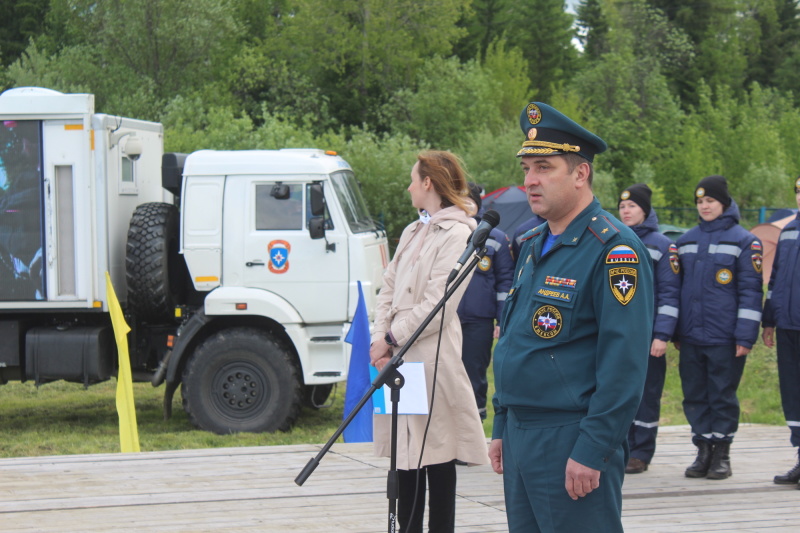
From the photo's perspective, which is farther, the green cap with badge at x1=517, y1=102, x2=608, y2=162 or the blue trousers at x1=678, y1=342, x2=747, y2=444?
the blue trousers at x1=678, y1=342, x2=747, y2=444

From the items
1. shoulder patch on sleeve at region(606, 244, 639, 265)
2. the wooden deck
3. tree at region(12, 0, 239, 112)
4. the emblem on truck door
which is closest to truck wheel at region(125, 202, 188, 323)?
the emblem on truck door

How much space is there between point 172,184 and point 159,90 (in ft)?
94.7

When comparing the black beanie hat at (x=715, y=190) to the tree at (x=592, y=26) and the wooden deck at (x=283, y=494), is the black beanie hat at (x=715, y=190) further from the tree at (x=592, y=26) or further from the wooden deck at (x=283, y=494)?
the tree at (x=592, y=26)

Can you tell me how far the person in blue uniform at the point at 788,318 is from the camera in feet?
19.9

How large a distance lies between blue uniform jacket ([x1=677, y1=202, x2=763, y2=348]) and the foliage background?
17.3 m

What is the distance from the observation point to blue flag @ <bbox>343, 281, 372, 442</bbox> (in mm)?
8273

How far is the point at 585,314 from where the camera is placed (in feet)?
9.74

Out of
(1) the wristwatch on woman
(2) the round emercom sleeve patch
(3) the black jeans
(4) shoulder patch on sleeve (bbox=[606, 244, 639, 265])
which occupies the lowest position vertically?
(3) the black jeans

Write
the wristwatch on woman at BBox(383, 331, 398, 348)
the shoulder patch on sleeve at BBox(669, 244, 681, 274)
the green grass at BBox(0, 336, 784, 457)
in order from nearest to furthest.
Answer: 1. the wristwatch on woman at BBox(383, 331, 398, 348)
2. the shoulder patch on sleeve at BBox(669, 244, 681, 274)
3. the green grass at BBox(0, 336, 784, 457)

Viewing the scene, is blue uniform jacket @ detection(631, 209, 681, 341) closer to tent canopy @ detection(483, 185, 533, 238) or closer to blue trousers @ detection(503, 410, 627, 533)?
blue trousers @ detection(503, 410, 627, 533)

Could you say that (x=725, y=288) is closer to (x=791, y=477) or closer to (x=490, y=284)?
(x=791, y=477)

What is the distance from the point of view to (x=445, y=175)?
4582mm

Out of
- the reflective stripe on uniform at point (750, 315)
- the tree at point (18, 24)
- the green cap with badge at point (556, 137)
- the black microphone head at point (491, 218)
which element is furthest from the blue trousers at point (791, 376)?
the tree at point (18, 24)

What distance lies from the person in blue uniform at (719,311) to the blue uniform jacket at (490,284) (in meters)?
1.37
